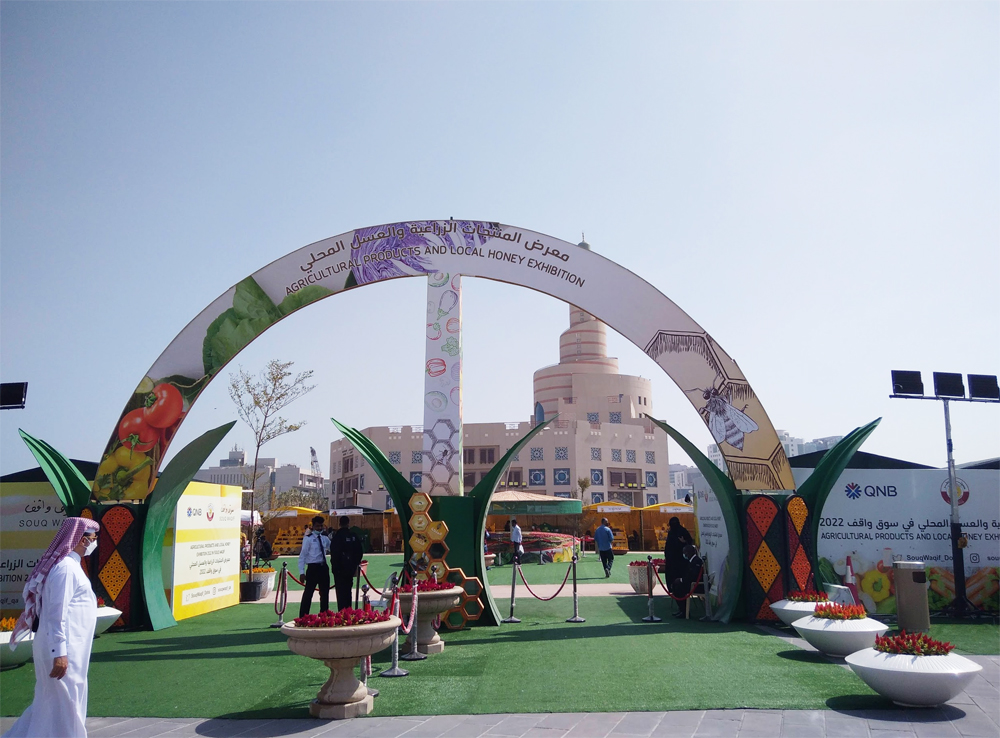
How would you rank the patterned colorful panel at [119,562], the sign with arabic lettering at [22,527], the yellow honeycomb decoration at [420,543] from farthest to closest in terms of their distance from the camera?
the sign with arabic lettering at [22,527] → the patterned colorful panel at [119,562] → the yellow honeycomb decoration at [420,543]

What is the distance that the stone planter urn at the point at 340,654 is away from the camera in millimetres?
6293

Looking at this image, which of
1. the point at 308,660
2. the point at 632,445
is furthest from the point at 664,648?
the point at 632,445

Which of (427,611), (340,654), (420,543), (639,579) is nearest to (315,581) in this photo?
(420,543)

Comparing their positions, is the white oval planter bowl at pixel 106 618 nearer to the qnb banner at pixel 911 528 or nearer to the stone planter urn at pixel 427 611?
the stone planter urn at pixel 427 611

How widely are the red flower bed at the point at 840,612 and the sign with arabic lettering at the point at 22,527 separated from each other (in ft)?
37.6

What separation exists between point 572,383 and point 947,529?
147ft

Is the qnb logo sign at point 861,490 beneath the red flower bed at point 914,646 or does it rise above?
above

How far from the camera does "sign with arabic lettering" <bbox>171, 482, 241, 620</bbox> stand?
12570 millimetres

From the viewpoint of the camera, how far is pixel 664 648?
355 inches

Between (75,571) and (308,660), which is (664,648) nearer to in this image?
(308,660)

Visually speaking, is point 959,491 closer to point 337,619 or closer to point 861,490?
A: point 861,490

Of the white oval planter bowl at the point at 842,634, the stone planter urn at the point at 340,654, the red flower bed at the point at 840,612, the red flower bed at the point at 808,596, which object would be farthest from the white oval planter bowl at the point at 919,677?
the stone planter urn at the point at 340,654

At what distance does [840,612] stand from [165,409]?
959cm

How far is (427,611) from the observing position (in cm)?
895
